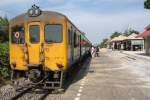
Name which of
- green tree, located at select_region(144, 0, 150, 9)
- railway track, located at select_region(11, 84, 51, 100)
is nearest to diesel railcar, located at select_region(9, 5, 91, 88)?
railway track, located at select_region(11, 84, 51, 100)

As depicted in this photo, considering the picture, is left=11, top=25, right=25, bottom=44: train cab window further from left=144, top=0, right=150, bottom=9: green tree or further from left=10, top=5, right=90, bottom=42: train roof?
left=144, top=0, right=150, bottom=9: green tree

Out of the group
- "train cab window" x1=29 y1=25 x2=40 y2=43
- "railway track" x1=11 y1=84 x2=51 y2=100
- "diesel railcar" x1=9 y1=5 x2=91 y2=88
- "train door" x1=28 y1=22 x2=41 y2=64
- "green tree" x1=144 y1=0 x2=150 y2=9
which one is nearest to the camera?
"railway track" x1=11 y1=84 x2=51 y2=100

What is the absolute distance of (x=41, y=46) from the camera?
13.9m

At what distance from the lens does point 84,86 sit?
15141mm

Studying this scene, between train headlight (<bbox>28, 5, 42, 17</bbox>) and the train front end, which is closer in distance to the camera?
the train front end

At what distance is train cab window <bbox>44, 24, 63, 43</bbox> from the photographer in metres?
14.0

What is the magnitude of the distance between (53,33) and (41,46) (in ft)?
2.36

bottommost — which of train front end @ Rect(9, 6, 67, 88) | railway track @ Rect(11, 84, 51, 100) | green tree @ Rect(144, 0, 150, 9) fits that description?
railway track @ Rect(11, 84, 51, 100)

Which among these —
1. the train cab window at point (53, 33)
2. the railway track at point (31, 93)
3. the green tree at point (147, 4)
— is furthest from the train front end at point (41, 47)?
the green tree at point (147, 4)

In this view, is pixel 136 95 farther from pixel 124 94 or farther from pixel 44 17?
pixel 44 17

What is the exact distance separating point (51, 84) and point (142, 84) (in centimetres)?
441

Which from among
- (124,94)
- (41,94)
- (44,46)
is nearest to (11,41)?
(44,46)

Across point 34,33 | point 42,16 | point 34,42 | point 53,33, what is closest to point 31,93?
point 34,42

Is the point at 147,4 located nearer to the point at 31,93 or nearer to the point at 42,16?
the point at 42,16
